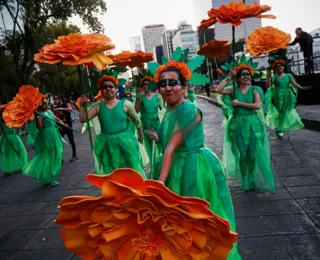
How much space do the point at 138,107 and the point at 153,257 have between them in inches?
235

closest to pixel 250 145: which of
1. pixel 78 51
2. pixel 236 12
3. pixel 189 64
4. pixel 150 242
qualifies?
pixel 236 12

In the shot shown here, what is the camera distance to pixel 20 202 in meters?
6.09

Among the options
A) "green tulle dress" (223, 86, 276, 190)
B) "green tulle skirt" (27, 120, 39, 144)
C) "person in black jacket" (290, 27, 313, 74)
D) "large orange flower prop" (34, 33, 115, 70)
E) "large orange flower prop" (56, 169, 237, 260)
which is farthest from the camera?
"person in black jacket" (290, 27, 313, 74)

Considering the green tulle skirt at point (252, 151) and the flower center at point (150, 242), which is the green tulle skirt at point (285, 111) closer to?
the green tulle skirt at point (252, 151)

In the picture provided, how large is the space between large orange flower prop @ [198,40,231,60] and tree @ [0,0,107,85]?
14128 millimetres

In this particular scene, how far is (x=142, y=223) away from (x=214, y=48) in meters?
3.32

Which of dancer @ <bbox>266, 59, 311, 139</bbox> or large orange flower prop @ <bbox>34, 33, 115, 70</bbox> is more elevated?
large orange flower prop @ <bbox>34, 33, 115, 70</bbox>

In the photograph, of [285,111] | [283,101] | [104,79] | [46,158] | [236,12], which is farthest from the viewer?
[283,101]

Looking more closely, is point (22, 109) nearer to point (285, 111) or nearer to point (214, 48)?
point (214, 48)

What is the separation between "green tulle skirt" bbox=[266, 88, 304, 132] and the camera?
28.7ft

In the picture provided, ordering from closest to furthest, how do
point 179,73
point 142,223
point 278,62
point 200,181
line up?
point 142,223
point 200,181
point 179,73
point 278,62

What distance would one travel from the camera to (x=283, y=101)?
8.93 m

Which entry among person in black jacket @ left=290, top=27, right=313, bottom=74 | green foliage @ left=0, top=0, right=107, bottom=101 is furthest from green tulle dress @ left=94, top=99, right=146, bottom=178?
green foliage @ left=0, top=0, right=107, bottom=101

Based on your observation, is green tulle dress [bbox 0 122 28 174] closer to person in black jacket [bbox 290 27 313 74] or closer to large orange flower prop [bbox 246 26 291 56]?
large orange flower prop [bbox 246 26 291 56]
